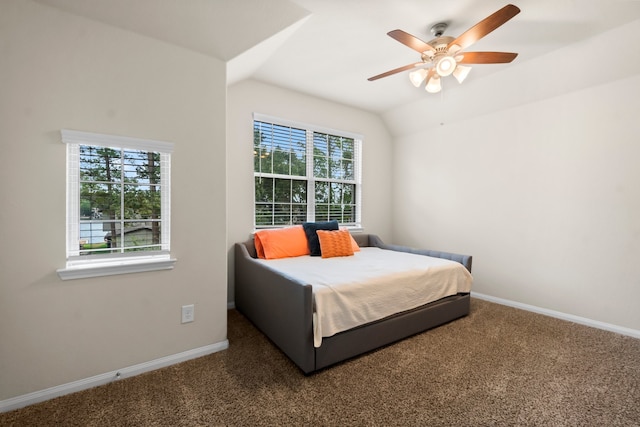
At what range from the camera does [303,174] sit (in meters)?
3.87

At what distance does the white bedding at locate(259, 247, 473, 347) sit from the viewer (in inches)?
79.4

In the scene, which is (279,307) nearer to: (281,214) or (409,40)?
(281,214)

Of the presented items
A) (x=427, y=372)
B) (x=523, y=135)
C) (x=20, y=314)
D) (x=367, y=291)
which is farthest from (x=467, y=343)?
(x=20, y=314)

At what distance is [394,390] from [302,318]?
74 cm

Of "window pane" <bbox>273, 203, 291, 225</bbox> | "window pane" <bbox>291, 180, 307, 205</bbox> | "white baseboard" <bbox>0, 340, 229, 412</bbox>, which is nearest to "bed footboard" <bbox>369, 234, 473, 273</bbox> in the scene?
"window pane" <bbox>291, 180, 307, 205</bbox>

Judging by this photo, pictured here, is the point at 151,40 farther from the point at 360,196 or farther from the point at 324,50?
the point at 360,196

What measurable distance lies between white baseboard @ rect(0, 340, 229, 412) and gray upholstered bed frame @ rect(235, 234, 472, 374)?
1.57 ft

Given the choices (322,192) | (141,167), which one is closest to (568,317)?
(322,192)

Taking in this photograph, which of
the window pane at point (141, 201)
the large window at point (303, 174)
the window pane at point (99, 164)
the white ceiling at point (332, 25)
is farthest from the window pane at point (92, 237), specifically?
the large window at point (303, 174)

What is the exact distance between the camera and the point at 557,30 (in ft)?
7.61

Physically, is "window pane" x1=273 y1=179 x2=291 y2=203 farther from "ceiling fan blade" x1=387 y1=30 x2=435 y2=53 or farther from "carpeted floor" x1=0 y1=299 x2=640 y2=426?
"ceiling fan blade" x1=387 y1=30 x2=435 y2=53

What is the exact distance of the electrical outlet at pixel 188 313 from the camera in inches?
84.3

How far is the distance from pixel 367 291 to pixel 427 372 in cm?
68

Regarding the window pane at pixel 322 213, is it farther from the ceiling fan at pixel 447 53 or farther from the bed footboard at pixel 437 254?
the ceiling fan at pixel 447 53
